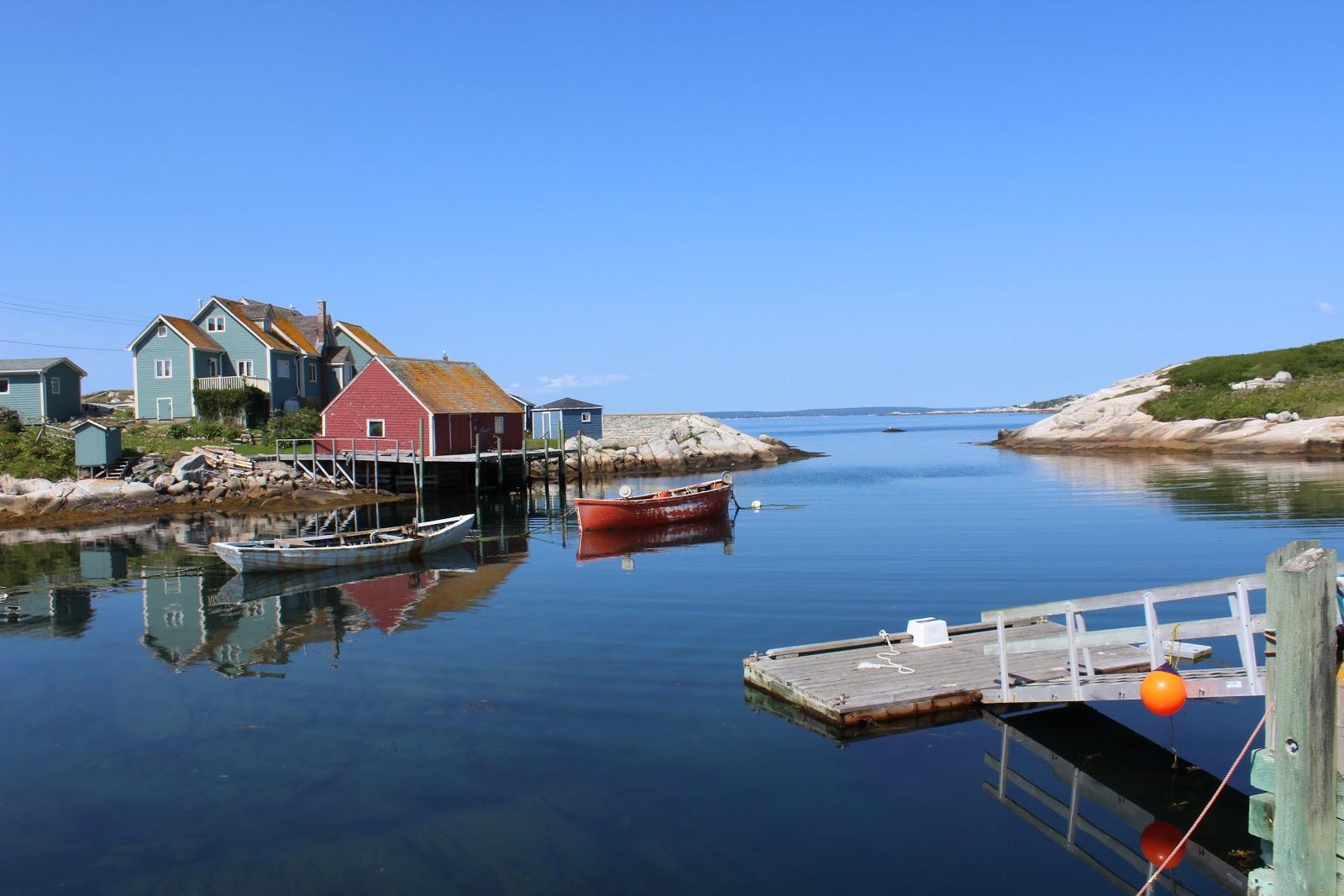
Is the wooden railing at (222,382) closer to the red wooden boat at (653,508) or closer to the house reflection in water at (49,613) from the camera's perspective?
the red wooden boat at (653,508)

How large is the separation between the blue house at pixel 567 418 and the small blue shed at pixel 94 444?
31.3 metres

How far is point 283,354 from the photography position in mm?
56500

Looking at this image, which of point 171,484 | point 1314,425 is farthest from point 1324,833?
point 1314,425

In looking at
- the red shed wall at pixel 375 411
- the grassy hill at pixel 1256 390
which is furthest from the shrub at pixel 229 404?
the grassy hill at pixel 1256 390

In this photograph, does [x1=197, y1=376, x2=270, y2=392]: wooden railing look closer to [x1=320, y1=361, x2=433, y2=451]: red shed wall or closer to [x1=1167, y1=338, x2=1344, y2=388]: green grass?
[x1=320, y1=361, x2=433, y2=451]: red shed wall

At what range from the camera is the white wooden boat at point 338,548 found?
24562mm

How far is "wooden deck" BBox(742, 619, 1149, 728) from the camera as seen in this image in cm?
1231

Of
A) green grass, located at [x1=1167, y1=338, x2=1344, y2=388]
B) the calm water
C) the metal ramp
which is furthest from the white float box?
green grass, located at [x1=1167, y1=338, x2=1344, y2=388]

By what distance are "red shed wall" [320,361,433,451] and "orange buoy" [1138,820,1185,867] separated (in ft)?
140


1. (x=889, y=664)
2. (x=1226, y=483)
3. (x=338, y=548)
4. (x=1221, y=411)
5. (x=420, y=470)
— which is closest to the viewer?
(x=889, y=664)

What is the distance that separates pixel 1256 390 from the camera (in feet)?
235

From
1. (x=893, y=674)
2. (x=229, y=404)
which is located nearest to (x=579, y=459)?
(x=229, y=404)

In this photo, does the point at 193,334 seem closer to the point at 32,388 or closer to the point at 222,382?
the point at 222,382

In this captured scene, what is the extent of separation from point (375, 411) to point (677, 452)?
27585 mm
